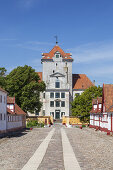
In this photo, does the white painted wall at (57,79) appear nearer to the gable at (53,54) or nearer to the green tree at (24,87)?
the gable at (53,54)

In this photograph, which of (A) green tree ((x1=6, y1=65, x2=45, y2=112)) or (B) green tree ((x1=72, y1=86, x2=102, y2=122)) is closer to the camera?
(A) green tree ((x1=6, y1=65, x2=45, y2=112))

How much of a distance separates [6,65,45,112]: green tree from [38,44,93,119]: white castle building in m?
23.4

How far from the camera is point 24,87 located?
75.4 metres

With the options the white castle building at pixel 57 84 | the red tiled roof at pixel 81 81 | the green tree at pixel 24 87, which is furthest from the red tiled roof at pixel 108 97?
the red tiled roof at pixel 81 81

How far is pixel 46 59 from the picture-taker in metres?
105

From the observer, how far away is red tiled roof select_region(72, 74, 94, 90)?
108 meters

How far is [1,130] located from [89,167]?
30.3 metres

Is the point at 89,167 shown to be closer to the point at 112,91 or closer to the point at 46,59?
the point at 112,91

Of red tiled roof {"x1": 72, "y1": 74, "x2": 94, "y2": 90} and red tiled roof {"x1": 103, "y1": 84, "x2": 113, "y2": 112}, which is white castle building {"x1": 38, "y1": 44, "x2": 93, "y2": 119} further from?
red tiled roof {"x1": 103, "y1": 84, "x2": 113, "y2": 112}

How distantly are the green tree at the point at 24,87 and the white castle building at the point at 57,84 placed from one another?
23394 mm

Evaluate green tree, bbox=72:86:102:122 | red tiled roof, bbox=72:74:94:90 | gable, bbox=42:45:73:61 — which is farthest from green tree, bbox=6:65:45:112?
red tiled roof, bbox=72:74:94:90

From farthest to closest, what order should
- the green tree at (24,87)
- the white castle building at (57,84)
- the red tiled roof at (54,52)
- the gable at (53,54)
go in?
the red tiled roof at (54,52)
the gable at (53,54)
the white castle building at (57,84)
the green tree at (24,87)

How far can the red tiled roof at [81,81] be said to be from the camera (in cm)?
10788

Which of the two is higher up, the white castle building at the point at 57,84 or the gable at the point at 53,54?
the gable at the point at 53,54
